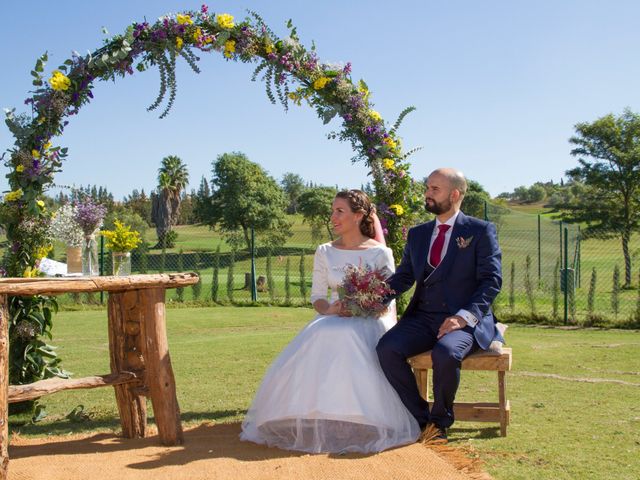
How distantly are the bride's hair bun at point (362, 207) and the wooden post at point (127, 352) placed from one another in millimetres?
1932

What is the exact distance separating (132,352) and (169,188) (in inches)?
2209

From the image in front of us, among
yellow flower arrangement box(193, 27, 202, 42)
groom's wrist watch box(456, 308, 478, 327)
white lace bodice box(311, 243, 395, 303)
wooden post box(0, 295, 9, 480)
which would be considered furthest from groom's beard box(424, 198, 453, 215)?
wooden post box(0, 295, 9, 480)

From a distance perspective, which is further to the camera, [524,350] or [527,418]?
[524,350]

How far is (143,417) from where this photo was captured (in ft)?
18.0

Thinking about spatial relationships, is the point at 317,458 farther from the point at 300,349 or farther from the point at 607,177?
the point at 607,177

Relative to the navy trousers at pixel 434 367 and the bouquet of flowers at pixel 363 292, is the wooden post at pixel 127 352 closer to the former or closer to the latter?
the bouquet of flowers at pixel 363 292

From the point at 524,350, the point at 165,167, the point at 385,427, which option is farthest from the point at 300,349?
the point at 165,167

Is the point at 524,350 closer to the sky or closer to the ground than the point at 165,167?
closer to the ground

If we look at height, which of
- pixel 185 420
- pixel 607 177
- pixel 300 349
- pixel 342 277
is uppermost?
pixel 607 177

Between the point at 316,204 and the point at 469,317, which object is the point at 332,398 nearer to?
the point at 469,317

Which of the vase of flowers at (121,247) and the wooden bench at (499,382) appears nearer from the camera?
the wooden bench at (499,382)

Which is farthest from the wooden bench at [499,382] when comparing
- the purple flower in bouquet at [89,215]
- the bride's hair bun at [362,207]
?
the purple flower in bouquet at [89,215]

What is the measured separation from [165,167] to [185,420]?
56.2 metres

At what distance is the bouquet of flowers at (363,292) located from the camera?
5.32 meters
